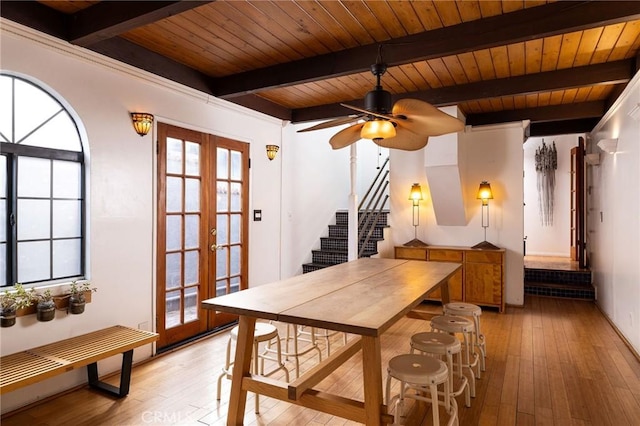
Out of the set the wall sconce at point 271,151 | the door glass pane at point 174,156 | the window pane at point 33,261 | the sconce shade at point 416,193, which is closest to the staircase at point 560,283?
the sconce shade at point 416,193

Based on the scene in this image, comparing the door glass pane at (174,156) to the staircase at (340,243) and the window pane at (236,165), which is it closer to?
the window pane at (236,165)

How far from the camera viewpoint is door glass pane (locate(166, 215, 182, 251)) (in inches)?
148

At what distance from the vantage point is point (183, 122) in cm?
385

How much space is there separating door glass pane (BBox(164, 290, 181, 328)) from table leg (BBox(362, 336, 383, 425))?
7.88 feet

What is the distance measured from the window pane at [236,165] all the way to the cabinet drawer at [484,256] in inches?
126

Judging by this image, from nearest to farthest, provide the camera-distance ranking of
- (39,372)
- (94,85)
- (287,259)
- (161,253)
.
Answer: (39,372) < (94,85) < (161,253) < (287,259)

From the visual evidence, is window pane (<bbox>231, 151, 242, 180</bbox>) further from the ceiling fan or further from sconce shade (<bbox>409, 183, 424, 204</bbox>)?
sconce shade (<bbox>409, 183, 424, 204</bbox>)

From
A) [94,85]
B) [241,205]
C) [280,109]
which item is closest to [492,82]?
[280,109]

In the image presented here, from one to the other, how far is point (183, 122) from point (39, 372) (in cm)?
240

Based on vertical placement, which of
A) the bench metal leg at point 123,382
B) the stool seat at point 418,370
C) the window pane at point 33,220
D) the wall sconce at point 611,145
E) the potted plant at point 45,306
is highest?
the wall sconce at point 611,145

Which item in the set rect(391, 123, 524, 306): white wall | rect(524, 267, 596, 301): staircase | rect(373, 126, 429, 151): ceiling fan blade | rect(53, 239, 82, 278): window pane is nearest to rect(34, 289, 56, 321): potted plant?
rect(53, 239, 82, 278): window pane

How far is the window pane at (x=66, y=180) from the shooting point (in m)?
2.93

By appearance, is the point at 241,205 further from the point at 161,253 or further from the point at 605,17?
the point at 605,17

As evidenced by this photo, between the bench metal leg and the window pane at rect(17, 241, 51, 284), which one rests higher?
the window pane at rect(17, 241, 51, 284)
